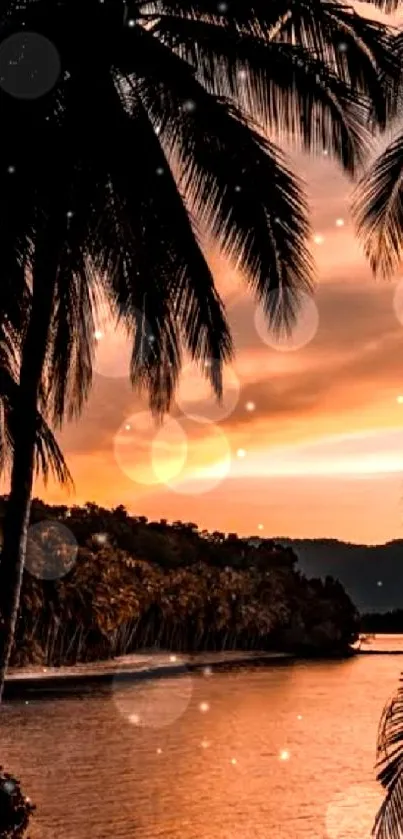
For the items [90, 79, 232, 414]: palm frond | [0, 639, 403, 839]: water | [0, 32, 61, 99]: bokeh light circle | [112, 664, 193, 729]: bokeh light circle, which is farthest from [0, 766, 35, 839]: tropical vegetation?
[112, 664, 193, 729]: bokeh light circle

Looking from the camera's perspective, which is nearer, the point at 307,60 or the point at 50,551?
the point at 307,60

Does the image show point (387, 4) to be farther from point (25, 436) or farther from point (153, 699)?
point (153, 699)

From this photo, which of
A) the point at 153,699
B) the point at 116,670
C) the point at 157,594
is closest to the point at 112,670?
the point at 116,670

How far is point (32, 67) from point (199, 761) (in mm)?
45509

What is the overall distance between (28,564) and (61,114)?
80796 mm

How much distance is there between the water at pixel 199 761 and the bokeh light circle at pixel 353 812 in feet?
0.20

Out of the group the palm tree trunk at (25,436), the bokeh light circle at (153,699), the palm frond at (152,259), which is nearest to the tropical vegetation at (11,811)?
the palm tree trunk at (25,436)

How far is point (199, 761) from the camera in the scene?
5472 centimetres

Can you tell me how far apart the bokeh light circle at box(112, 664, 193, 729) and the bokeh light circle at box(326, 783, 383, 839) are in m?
26.8

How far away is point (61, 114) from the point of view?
1385 centimetres

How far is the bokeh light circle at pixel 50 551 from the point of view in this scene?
92688 millimetres

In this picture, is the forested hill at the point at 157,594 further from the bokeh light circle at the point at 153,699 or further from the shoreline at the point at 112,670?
the bokeh light circle at the point at 153,699

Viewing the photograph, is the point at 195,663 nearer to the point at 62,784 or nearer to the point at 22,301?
the point at 62,784

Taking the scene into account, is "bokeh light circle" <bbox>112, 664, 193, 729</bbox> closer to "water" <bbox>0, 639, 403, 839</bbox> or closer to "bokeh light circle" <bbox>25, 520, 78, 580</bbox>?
"water" <bbox>0, 639, 403, 839</bbox>
